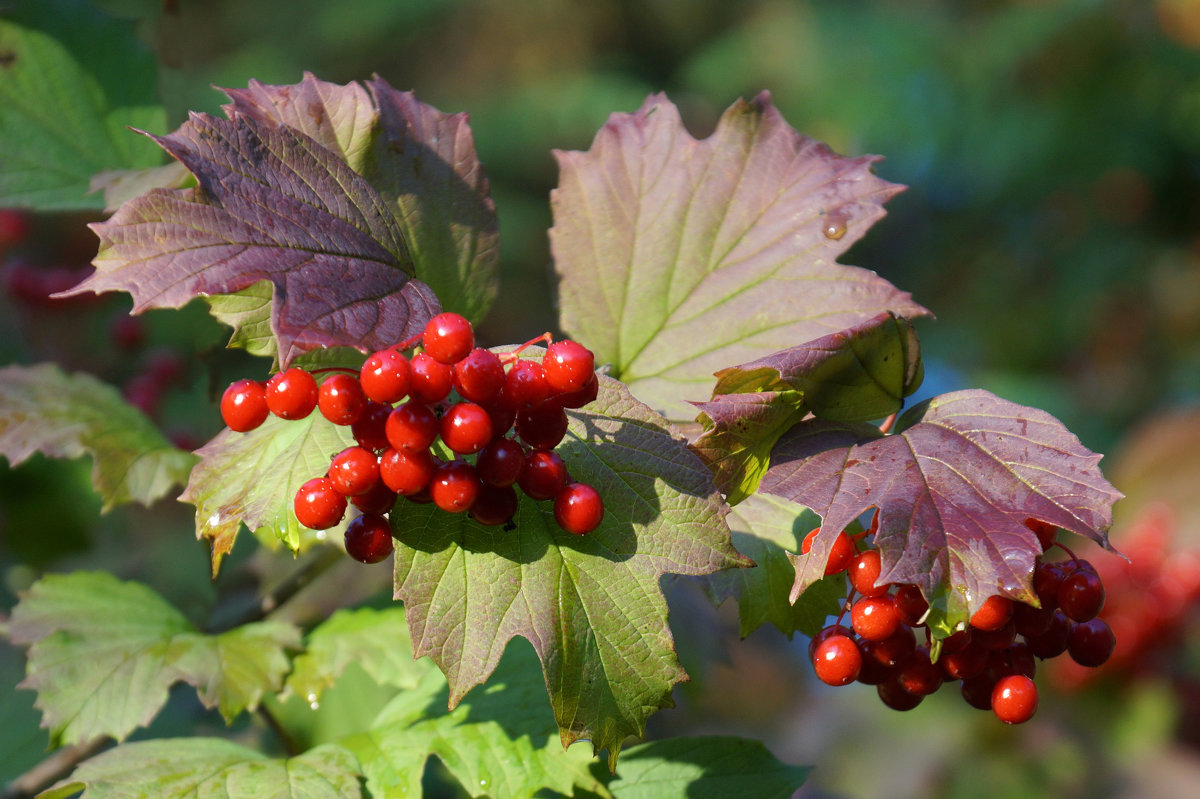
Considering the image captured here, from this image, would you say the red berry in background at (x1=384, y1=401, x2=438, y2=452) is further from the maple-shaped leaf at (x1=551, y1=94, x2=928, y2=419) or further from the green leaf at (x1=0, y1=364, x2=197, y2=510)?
the green leaf at (x1=0, y1=364, x2=197, y2=510)

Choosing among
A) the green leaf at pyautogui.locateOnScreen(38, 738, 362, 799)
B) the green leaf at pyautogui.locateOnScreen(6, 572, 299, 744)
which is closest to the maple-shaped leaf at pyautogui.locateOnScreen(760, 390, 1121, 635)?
the green leaf at pyautogui.locateOnScreen(38, 738, 362, 799)

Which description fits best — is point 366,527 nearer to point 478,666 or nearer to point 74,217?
point 478,666

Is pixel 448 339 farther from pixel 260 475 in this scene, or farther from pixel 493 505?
pixel 260 475

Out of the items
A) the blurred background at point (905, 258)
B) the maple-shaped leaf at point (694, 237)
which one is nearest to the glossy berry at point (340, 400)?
the maple-shaped leaf at point (694, 237)

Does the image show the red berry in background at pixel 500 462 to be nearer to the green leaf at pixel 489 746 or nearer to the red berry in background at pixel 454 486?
the red berry in background at pixel 454 486

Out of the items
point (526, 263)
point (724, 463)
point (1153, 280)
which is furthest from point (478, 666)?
point (526, 263)
